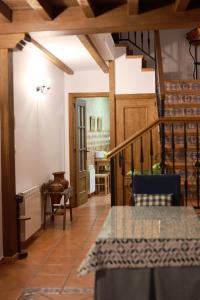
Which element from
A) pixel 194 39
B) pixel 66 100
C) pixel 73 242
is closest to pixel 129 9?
pixel 73 242

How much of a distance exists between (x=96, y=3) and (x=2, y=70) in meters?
1.23

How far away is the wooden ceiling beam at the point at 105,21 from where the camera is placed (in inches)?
166

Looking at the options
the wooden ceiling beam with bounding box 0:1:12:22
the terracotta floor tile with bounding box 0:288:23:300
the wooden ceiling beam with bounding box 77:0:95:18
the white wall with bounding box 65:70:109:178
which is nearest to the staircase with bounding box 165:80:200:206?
the white wall with bounding box 65:70:109:178

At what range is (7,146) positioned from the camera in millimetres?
4484

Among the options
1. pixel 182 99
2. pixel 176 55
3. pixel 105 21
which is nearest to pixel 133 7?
pixel 105 21

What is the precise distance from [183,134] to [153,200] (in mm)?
2571

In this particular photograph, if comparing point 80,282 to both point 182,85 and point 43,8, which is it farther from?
point 182,85

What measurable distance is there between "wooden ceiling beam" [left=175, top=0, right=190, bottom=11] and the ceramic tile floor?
9.15 feet

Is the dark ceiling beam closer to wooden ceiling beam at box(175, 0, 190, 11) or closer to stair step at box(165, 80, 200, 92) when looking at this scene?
wooden ceiling beam at box(175, 0, 190, 11)

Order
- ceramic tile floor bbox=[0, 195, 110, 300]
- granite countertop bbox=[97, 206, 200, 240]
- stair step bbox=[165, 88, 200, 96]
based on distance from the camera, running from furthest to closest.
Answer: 1. stair step bbox=[165, 88, 200, 96]
2. ceramic tile floor bbox=[0, 195, 110, 300]
3. granite countertop bbox=[97, 206, 200, 240]

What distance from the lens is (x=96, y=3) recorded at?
419cm

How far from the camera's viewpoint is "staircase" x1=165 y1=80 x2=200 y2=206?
5492 mm

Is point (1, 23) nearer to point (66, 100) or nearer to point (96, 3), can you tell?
point (96, 3)

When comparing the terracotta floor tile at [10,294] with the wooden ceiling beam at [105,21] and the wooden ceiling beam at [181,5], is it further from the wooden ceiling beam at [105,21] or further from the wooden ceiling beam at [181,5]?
the wooden ceiling beam at [181,5]
